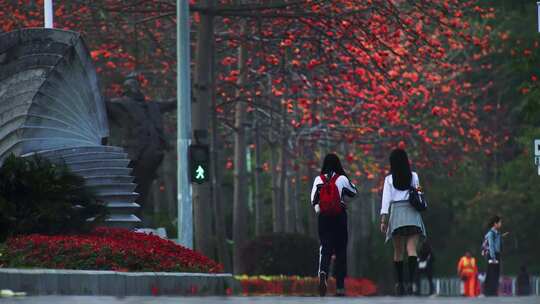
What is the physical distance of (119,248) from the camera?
58.3 feet

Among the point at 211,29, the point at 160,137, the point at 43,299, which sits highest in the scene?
the point at 211,29

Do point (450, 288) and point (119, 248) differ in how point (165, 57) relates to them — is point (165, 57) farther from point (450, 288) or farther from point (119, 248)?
point (450, 288)

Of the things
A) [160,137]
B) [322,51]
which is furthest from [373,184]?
[160,137]

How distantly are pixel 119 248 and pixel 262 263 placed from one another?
16.7 m

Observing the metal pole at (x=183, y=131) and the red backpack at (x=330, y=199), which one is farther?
the metal pole at (x=183, y=131)

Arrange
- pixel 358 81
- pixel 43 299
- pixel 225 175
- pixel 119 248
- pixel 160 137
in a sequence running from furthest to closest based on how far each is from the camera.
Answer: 1. pixel 225 175
2. pixel 358 81
3. pixel 160 137
4. pixel 119 248
5. pixel 43 299

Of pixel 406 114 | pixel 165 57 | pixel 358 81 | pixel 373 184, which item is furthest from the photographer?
pixel 373 184

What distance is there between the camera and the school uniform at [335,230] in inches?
716

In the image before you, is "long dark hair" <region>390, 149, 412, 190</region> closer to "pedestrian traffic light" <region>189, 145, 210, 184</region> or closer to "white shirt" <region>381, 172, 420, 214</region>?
"white shirt" <region>381, 172, 420, 214</region>

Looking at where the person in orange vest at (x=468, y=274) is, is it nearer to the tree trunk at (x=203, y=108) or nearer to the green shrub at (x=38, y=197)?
the tree trunk at (x=203, y=108)

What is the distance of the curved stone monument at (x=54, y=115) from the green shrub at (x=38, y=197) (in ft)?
5.90

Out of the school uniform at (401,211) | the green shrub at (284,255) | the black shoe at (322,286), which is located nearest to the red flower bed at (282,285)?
the green shrub at (284,255)

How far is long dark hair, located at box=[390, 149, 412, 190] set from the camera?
709 inches

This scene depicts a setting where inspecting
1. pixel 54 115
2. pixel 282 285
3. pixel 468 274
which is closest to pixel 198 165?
pixel 54 115
